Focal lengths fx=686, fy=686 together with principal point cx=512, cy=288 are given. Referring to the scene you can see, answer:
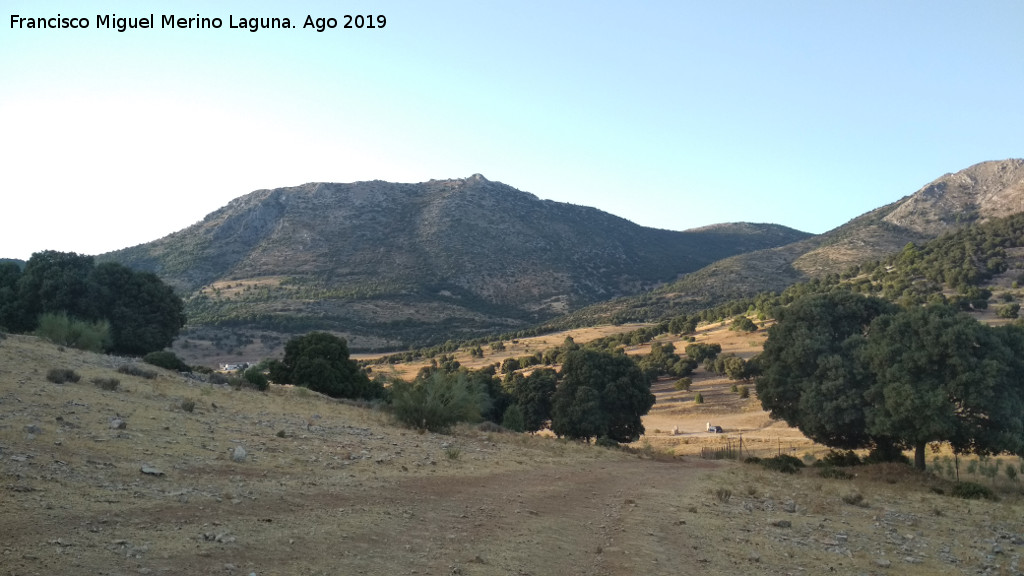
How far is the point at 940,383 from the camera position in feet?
79.1

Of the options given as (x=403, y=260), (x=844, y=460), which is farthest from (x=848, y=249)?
(x=844, y=460)

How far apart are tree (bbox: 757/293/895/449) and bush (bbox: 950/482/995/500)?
465cm

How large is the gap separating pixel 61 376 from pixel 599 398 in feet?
87.4

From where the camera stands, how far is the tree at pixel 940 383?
76.1ft

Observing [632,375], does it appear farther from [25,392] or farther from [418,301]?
[418,301]

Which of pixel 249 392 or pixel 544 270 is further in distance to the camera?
pixel 544 270

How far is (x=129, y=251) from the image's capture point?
12219cm

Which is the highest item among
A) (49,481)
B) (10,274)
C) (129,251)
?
(129,251)

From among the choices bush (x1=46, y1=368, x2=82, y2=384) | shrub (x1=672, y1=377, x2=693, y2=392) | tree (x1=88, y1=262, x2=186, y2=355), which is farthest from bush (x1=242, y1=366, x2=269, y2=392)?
shrub (x1=672, y1=377, x2=693, y2=392)

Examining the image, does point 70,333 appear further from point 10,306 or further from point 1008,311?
point 1008,311

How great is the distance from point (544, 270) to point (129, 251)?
74.0 metres

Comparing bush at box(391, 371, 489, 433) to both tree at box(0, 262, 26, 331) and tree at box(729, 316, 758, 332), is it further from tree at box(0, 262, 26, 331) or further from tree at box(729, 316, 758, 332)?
tree at box(729, 316, 758, 332)

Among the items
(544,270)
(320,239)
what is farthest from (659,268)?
(320,239)

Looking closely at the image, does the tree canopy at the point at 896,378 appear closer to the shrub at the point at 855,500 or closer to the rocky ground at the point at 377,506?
the rocky ground at the point at 377,506
